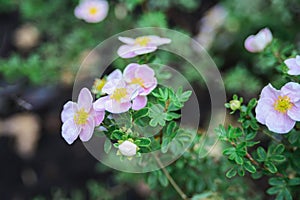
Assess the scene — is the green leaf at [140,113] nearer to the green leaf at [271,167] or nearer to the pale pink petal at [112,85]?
the pale pink petal at [112,85]

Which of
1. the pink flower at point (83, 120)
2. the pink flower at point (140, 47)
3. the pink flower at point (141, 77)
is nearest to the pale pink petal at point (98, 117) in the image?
the pink flower at point (83, 120)

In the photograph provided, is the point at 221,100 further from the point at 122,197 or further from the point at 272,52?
the point at 122,197

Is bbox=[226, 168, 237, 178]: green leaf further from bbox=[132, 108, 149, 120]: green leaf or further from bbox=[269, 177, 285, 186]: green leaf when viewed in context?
bbox=[132, 108, 149, 120]: green leaf

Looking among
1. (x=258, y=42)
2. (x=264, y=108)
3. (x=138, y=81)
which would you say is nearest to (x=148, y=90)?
(x=138, y=81)

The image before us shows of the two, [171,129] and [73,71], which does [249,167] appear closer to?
[171,129]

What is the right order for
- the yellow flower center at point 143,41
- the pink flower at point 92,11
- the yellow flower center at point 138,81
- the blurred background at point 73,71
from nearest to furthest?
the yellow flower center at point 138,81
the yellow flower center at point 143,41
the pink flower at point 92,11
the blurred background at point 73,71
